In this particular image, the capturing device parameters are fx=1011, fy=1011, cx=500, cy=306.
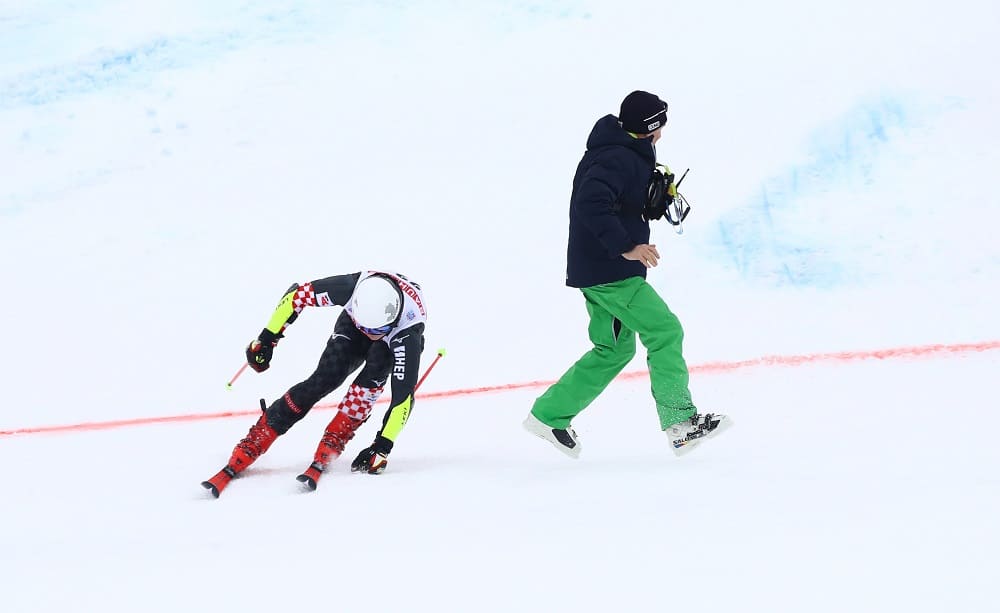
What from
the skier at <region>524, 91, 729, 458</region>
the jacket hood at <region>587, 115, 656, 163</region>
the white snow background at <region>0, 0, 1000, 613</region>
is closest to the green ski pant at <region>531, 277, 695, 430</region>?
the skier at <region>524, 91, 729, 458</region>

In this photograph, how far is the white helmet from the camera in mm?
3879

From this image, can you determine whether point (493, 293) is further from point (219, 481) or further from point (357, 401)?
point (219, 481)

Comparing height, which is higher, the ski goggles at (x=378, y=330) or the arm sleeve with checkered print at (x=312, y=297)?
the arm sleeve with checkered print at (x=312, y=297)

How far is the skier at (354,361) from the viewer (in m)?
3.88

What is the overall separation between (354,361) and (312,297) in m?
0.32

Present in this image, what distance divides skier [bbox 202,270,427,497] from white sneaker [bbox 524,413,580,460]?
0.49 meters

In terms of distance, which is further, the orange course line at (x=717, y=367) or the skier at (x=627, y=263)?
the orange course line at (x=717, y=367)

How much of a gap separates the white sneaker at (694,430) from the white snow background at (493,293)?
9cm

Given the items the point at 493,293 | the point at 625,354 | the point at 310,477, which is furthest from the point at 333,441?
A: the point at 493,293

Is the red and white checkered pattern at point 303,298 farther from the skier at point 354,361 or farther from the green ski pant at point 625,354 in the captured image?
the green ski pant at point 625,354

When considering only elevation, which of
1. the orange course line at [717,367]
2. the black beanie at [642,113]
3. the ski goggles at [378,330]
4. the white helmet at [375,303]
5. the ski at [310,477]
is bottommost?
the orange course line at [717,367]

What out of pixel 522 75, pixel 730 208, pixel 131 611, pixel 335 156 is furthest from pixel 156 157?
pixel 131 611

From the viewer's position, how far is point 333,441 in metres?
3.96

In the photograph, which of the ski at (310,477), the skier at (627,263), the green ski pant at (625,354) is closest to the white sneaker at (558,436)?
the green ski pant at (625,354)
